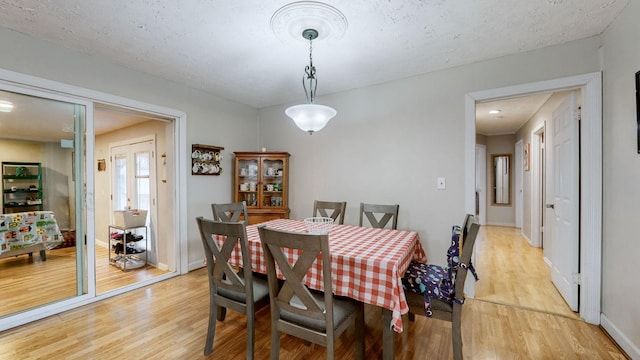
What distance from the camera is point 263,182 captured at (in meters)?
3.97

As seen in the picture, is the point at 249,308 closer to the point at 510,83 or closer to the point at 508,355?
the point at 508,355

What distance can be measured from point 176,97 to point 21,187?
65.3 inches

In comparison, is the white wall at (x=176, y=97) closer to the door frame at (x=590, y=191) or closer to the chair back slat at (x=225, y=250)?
the chair back slat at (x=225, y=250)

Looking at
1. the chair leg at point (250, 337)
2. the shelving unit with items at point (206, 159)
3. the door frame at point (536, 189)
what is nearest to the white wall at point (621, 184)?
the chair leg at point (250, 337)

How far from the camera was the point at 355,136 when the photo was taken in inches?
137

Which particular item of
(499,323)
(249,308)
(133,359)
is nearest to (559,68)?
(499,323)

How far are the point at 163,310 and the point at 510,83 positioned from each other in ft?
12.7

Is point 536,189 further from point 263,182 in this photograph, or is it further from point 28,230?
point 28,230

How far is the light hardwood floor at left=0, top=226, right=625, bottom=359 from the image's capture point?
73.0 inches

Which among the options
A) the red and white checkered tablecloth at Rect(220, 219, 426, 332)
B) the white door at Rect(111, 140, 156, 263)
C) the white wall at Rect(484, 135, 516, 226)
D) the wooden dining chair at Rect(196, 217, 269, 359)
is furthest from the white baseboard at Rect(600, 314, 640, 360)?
the white wall at Rect(484, 135, 516, 226)

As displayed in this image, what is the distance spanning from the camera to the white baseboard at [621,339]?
1.76 metres

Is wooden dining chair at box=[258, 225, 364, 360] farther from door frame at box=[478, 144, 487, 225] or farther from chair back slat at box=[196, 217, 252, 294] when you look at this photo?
door frame at box=[478, 144, 487, 225]

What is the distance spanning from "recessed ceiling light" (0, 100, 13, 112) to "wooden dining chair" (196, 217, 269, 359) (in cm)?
199

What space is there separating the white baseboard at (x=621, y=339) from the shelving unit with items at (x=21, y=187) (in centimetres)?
470
